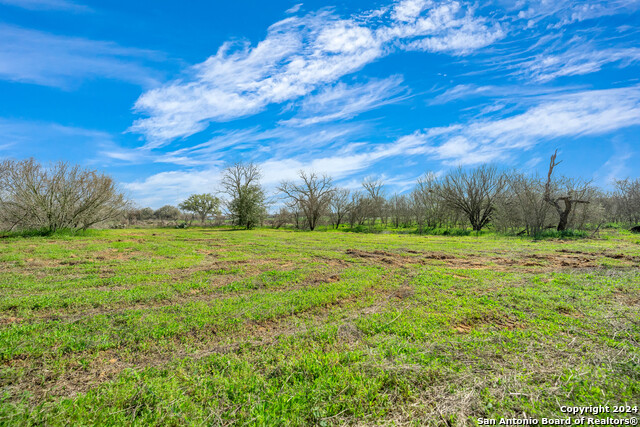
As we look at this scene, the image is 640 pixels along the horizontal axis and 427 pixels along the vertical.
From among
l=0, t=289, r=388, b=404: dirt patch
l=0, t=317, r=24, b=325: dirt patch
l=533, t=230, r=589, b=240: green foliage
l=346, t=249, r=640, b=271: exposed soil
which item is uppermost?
l=533, t=230, r=589, b=240: green foliage

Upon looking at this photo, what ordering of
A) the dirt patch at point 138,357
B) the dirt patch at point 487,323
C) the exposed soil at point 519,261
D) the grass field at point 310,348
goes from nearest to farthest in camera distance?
the grass field at point 310,348 < the dirt patch at point 138,357 < the dirt patch at point 487,323 < the exposed soil at point 519,261

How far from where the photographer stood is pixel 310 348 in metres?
3.91

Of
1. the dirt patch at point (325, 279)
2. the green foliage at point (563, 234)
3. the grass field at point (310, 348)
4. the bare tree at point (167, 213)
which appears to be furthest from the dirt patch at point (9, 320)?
the bare tree at point (167, 213)

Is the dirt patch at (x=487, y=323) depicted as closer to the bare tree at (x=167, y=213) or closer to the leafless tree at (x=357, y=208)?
the leafless tree at (x=357, y=208)

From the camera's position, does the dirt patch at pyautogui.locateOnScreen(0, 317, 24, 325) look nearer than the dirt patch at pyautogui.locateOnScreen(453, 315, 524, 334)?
No

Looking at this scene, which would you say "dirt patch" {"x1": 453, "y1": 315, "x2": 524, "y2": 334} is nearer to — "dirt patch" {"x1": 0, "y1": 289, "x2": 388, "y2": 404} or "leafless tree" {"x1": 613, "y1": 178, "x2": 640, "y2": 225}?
A: "dirt patch" {"x1": 0, "y1": 289, "x2": 388, "y2": 404}

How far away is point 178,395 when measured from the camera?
112 inches

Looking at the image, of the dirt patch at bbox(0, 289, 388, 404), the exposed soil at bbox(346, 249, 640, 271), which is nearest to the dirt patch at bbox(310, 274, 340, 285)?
the dirt patch at bbox(0, 289, 388, 404)

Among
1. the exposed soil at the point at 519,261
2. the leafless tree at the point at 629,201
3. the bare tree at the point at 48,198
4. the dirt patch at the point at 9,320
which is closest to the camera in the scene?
the dirt patch at the point at 9,320

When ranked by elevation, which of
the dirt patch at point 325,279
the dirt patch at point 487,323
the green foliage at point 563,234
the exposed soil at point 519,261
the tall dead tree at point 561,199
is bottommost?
the dirt patch at point 487,323

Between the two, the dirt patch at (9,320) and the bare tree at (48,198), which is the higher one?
the bare tree at (48,198)

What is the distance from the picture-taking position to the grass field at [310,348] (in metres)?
2.71

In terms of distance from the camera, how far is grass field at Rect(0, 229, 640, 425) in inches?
106

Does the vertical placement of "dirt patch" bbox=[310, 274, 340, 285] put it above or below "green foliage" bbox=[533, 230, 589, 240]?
below
